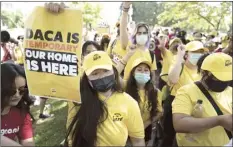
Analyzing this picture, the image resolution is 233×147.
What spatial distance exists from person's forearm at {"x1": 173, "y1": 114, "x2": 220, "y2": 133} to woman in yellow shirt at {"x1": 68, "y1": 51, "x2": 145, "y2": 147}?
32 centimetres

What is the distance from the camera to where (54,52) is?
7.80ft

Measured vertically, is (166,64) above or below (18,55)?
above

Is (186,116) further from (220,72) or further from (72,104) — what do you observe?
(72,104)

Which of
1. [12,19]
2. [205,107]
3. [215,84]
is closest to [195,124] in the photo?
[205,107]

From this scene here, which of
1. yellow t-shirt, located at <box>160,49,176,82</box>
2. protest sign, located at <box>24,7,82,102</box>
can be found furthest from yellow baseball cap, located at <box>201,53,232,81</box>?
yellow t-shirt, located at <box>160,49,176,82</box>

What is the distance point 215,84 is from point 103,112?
79 cm

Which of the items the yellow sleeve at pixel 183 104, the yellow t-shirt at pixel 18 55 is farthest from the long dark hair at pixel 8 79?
the yellow t-shirt at pixel 18 55

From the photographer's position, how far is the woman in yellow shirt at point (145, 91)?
355cm

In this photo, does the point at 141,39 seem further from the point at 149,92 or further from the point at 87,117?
the point at 87,117

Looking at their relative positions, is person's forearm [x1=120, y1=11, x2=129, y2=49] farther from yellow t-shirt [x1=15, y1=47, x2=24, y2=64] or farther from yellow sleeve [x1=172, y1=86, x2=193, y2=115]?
yellow t-shirt [x1=15, y1=47, x2=24, y2=64]

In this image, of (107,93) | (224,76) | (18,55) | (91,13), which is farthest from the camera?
(91,13)

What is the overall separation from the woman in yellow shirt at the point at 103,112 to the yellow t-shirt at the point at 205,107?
13.2 inches

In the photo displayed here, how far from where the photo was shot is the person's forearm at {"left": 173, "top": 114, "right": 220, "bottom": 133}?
7.43ft

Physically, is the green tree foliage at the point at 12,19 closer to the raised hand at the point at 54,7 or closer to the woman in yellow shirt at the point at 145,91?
the woman in yellow shirt at the point at 145,91
